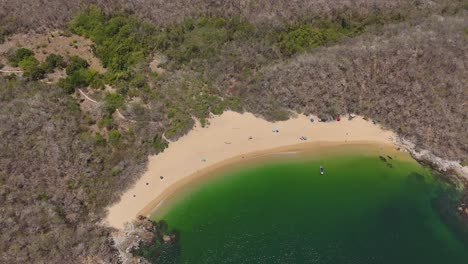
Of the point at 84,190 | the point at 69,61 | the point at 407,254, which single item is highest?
the point at 69,61

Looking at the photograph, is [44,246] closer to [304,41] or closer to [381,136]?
[381,136]

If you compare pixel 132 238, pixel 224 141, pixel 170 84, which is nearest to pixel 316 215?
pixel 224 141

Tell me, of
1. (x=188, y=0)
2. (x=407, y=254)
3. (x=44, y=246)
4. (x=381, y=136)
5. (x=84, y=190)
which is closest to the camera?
(x=44, y=246)

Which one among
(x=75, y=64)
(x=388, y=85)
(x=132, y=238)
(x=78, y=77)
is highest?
(x=75, y=64)

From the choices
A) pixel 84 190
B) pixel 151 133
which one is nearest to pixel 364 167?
pixel 151 133

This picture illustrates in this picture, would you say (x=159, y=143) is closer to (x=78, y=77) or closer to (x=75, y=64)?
(x=78, y=77)

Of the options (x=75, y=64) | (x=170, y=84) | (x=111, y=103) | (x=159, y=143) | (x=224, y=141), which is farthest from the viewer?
(x=75, y=64)

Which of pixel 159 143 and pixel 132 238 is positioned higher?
pixel 159 143
